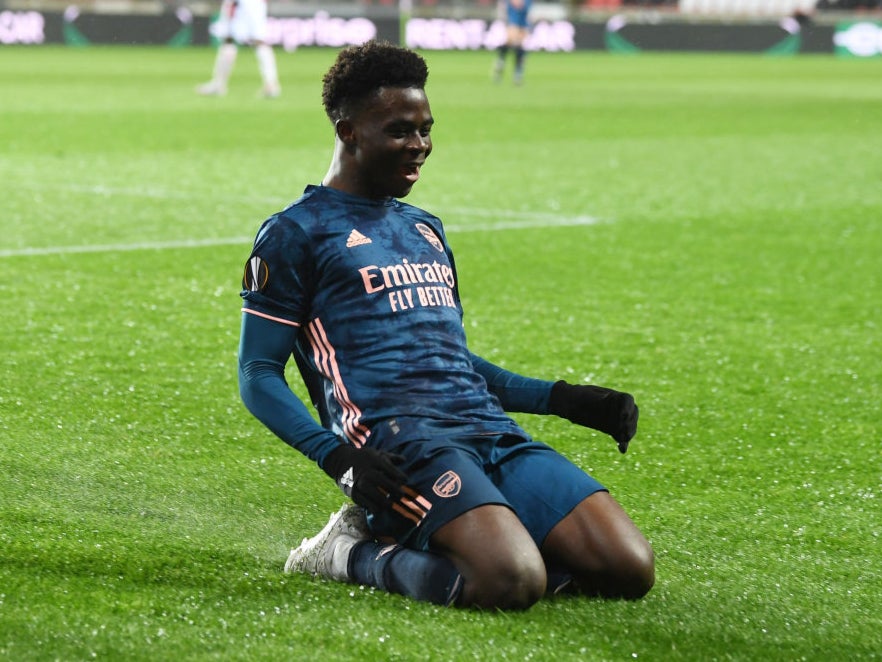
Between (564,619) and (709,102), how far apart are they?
66.3 feet

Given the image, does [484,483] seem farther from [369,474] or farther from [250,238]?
[250,238]

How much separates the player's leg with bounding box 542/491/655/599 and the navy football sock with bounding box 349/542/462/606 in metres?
0.31

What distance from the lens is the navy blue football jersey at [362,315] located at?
3840mm

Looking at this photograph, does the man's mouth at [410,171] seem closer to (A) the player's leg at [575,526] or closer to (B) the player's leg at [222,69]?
(A) the player's leg at [575,526]

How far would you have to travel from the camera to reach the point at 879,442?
5.41m

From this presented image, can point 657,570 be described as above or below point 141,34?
above

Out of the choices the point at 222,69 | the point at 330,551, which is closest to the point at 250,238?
the point at 330,551

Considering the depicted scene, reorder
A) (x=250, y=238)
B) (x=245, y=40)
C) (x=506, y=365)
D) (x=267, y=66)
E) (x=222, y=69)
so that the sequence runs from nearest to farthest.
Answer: (x=506, y=365)
(x=250, y=238)
(x=267, y=66)
(x=222, y=69)
(x=245, y=40)

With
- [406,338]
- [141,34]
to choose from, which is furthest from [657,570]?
[141,34]

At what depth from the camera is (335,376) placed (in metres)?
3.91

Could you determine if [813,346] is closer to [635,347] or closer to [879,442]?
[635,347]

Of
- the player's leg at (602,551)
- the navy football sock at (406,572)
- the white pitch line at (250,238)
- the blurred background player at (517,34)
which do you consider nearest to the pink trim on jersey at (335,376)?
the navy football sock at (406,572)

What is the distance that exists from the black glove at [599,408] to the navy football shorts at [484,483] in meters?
0.12

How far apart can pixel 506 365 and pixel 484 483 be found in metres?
2.72
